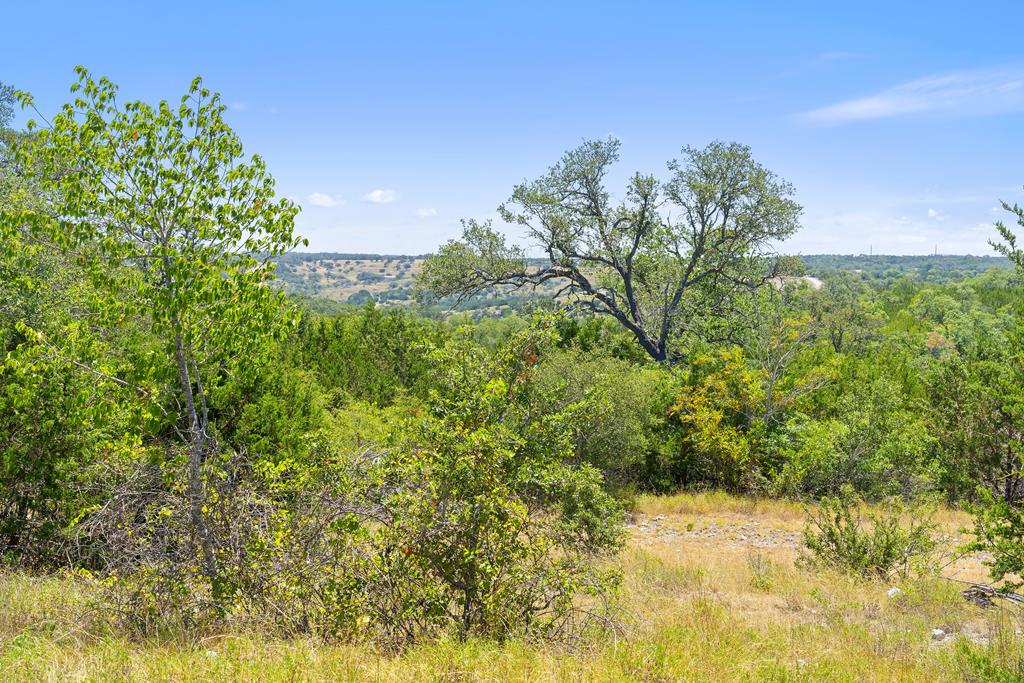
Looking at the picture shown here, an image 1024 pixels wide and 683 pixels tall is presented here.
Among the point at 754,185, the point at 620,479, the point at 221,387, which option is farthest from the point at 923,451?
the point at 221,387

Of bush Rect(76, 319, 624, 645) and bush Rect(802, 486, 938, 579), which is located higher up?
bush Rect(76, 319, 624, 645)

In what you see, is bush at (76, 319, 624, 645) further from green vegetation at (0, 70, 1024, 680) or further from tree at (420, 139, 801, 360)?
tree at (420, 139, 801, 360)

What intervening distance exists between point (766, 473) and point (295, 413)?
44.0 ft

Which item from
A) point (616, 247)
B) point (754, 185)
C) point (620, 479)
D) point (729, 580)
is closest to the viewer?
point (729, 580)

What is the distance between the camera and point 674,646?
5.63m

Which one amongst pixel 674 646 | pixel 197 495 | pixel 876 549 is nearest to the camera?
pixel 197 495

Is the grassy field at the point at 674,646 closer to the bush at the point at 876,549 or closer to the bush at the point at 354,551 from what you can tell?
the bush at the point at 354,551

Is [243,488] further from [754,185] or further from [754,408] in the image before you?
[754,185]

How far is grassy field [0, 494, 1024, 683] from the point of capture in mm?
4445

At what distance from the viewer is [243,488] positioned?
5359 mm

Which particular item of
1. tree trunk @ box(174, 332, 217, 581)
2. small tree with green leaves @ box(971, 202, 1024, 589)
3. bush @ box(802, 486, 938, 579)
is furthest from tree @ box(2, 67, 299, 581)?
bush @ box(802, 486, 938, 579)

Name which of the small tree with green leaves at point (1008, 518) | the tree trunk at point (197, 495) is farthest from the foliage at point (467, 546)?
the small tree with green leaves at point (1008, 518)

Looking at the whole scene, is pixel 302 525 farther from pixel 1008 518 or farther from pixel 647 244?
pixel 647 244

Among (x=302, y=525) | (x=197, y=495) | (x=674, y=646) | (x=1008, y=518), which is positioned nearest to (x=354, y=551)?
(x=302, y=525)
